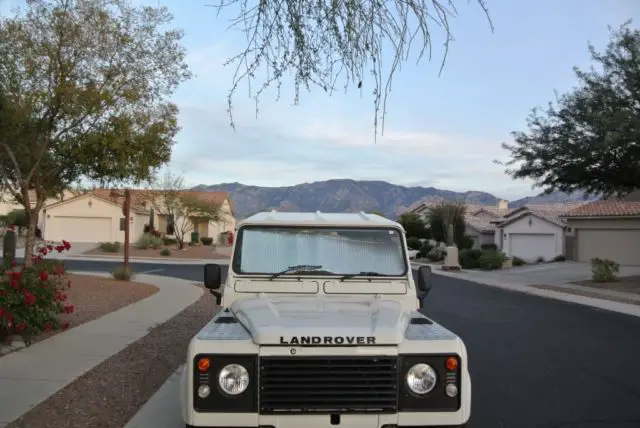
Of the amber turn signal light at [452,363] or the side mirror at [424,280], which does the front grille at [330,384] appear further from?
the side mirror at [424,280]

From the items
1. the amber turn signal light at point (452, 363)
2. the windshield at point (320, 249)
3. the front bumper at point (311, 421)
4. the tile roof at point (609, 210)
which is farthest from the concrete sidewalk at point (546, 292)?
the front bumper at point (311, 421)

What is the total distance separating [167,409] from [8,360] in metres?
3.01

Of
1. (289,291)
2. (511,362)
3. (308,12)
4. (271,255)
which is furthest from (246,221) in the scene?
(511,362)

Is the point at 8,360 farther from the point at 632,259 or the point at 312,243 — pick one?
the point at 632,259

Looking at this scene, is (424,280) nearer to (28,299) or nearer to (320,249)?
(320,249)

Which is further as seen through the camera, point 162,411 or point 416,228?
point 416,228

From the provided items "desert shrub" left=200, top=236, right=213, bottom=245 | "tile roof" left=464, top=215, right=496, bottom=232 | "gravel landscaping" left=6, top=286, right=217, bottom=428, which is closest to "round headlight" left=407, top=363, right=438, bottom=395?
"gravel landscaping" left=6, top=286, right=217, bottom=428

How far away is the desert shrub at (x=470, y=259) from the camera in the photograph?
4038cm

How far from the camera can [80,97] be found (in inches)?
559

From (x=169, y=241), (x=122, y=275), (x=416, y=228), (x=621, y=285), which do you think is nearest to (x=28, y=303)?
(x=122, y=275)

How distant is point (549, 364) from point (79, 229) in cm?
4865

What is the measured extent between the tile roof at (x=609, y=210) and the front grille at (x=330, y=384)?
36.3 metres

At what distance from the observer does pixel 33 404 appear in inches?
263

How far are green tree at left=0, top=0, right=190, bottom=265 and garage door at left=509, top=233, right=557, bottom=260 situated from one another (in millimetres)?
36001
